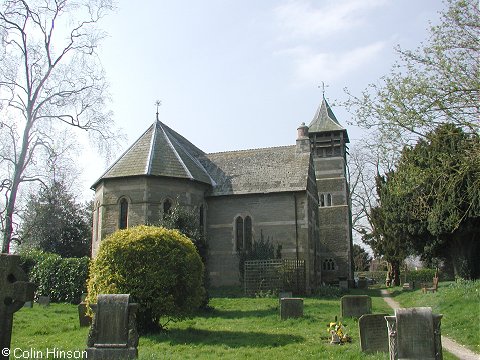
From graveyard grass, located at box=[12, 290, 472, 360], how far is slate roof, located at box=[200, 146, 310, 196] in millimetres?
10783

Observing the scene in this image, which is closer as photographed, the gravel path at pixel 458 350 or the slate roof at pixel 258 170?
the gravel path at pixel 458 350

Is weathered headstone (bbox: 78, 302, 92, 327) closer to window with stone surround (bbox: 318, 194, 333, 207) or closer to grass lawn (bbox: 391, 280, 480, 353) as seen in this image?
grass lawn (bbox: 391, 280, 480, 353)

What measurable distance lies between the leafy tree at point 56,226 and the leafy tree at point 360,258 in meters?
37.8

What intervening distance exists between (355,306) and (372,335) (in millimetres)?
5527

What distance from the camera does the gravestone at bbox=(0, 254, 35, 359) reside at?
7910 mm

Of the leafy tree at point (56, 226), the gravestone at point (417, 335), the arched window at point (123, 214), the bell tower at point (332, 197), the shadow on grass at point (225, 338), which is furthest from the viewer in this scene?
the bell tower at point (332, 197)

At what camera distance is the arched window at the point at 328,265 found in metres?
38.9

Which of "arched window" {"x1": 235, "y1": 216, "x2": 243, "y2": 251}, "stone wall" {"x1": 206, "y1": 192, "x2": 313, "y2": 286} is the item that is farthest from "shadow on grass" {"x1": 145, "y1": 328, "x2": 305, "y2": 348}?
"arched window" {"x1": 235, "y1": 216, "x2": 243, "y2": 251}

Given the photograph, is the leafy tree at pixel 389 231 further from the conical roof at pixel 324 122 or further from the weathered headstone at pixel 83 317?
the weathered headstone at pixel 83 317

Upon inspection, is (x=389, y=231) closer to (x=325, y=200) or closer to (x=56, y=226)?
(x=325, y=200)

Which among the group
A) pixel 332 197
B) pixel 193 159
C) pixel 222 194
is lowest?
pixel 222 194

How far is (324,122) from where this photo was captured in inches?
1720

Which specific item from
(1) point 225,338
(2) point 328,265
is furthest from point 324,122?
(1) point 225,338

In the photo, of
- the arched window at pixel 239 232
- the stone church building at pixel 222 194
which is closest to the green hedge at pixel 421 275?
the stone church building at pixel 222 194
